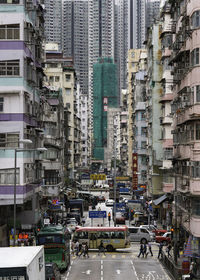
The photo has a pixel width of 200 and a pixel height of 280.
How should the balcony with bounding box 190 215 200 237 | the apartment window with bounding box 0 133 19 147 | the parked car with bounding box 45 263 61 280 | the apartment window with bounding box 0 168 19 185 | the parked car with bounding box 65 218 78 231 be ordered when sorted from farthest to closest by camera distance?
1. the parked car with bounding box 65 218 78 231
2. the apartment window with bounding box 0 133 19 147
3. the apartment window with bounding box 0 168 19 185
4. the balcony with bounding box 190 215 200 237
5. the parked car with bounding box 45 263 61 280

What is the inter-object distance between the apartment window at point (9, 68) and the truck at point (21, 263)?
22933mm

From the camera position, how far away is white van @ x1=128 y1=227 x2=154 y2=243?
202 ft

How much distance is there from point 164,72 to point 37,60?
19.6m

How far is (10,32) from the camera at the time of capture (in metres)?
44.8

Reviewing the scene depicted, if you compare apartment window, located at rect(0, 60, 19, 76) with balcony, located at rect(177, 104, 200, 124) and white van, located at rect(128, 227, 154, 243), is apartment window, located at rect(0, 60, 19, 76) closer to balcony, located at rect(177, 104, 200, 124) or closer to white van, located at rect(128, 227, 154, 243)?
balcony, located at rect(177, 104, 200, 124)

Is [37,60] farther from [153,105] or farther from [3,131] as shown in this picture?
[153,105]

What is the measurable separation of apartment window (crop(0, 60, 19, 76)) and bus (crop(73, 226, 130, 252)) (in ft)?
56.1

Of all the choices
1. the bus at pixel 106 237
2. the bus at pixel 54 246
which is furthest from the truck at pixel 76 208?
the bus at pixel 54 246

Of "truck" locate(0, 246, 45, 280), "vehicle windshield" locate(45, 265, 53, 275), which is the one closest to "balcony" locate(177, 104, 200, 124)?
"vehicle windshield" locate(45, 265, 53, 275)

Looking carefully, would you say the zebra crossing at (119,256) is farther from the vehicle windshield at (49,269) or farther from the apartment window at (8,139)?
the vehicle windshield at (49,269)

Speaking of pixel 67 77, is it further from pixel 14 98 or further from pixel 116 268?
pixel 116 268

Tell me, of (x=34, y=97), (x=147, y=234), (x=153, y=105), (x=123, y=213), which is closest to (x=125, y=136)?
(x=123, y=213)

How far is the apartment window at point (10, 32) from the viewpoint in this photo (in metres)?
44.6

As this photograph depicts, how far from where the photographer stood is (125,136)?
158250 millimetres
